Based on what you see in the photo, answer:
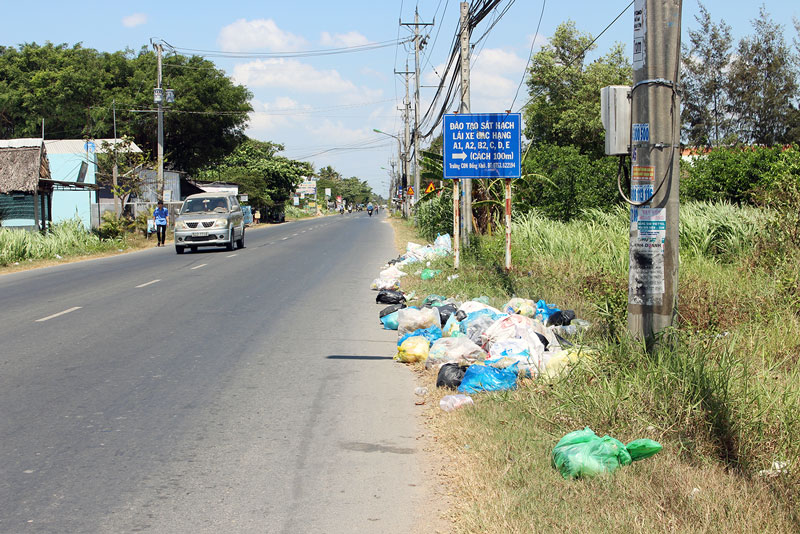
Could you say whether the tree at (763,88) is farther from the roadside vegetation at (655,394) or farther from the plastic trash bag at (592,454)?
the plastic trash bag at (592,454)

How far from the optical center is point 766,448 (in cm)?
471

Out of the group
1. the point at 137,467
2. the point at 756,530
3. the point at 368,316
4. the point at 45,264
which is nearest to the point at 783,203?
the point at 368,316

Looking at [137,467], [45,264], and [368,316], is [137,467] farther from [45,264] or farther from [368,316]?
[45,264]

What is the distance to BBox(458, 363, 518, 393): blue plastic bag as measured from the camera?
263 inches

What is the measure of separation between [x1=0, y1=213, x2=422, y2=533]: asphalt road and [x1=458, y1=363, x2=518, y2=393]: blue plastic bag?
1.96 ft

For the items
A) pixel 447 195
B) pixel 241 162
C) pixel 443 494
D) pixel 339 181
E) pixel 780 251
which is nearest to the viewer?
→ pixel 443 494

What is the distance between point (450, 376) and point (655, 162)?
2.63 meters

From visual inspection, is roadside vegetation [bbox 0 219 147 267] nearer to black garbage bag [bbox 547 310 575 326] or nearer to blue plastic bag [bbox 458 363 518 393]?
black garbage bag [bbox 547 310 575 326]

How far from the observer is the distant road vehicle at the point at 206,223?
1061 inches

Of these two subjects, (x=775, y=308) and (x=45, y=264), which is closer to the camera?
(x=775, y=308)

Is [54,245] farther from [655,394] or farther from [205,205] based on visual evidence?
[655,394]

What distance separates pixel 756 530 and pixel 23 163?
3160 centimetres

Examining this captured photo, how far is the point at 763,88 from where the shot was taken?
52.9m

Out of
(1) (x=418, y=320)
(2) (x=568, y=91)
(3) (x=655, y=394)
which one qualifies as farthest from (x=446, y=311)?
(2) (x=568, y=91)
